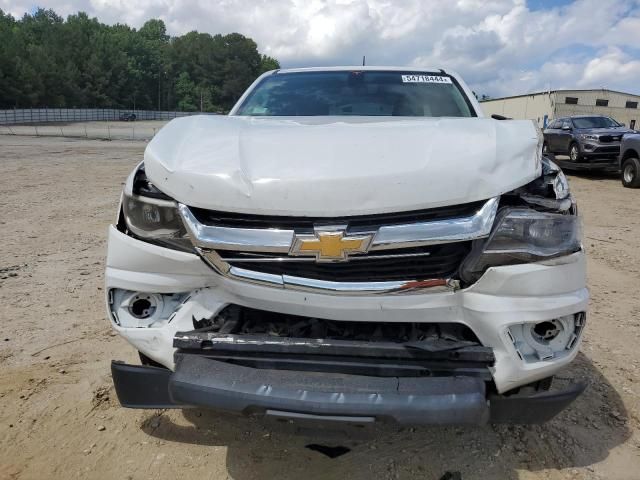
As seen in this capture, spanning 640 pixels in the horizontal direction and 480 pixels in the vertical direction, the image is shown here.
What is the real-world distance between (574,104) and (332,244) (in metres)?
56.0

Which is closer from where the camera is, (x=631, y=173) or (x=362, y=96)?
(x=362, y=96)

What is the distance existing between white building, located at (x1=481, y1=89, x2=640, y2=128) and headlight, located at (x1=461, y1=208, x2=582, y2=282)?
157 ft

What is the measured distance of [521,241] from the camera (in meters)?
2.04

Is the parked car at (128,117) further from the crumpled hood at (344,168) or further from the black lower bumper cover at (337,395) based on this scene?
the black lower bumper cover at (337,395)

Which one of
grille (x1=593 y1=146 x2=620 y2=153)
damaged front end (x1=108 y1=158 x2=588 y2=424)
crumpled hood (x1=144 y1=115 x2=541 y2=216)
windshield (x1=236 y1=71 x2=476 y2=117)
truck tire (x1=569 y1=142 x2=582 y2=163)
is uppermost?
windshield (x1=236 y1=71 x2=476 y2=117)

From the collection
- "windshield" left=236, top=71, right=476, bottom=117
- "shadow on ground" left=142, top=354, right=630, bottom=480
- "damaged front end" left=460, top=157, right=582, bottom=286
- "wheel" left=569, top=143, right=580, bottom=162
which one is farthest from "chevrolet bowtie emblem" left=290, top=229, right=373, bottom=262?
"wheel" left=569, top=143, right=580, bottom=162

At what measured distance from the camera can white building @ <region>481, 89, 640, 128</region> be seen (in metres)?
48.2

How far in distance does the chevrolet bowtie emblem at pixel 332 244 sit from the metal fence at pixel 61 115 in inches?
2013

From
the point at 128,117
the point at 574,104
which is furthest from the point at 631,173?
the point at 128,117

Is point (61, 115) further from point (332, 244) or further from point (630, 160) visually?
point (332, 244)

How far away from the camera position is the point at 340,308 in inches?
80.3

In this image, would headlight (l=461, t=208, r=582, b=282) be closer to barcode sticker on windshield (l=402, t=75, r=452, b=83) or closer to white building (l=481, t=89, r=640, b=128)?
barcode sticker on windshield (l=402, t=75, r=452, b=83)

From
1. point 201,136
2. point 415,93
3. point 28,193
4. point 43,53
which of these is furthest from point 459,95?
point 43,53

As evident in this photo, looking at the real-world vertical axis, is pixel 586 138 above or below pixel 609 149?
above
